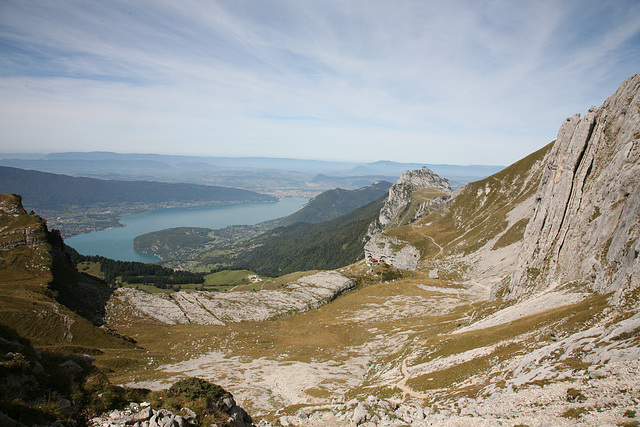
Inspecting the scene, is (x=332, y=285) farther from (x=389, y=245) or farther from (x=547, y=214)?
(x=547, y=214)

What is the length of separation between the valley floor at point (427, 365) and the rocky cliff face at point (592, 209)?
518cm

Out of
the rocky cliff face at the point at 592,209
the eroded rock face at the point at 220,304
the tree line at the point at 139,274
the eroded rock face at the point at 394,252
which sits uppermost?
the rocky cliff face at the point at 592,209

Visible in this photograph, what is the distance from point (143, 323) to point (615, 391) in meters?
85.8

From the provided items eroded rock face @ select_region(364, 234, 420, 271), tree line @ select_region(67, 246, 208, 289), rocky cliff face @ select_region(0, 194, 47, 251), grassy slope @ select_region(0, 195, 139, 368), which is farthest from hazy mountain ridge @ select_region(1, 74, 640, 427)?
tree line @ select_region(67, 246, 208, 289)

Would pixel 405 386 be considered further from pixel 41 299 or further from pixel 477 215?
pixel 477 215

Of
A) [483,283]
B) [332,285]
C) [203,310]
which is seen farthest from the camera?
[332,285]

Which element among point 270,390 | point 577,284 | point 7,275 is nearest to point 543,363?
point 577,284

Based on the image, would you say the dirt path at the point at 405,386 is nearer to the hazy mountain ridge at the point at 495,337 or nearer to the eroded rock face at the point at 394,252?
the hazy mountain ridge at the point at 495,337

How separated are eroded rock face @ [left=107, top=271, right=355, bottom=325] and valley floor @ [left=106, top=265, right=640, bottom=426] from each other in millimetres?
6658

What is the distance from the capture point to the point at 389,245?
155000 mm

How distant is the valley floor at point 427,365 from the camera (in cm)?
2116

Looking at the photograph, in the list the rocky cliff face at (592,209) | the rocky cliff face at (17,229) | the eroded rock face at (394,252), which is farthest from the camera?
the eroded rock face at (394,252)

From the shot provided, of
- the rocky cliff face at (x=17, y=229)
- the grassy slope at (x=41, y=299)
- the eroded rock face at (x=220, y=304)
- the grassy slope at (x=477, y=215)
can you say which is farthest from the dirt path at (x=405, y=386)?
the rocky cliff face at (x=17, y=229)

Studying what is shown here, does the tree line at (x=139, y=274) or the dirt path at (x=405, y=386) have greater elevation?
the dirt path at (x=405, y=386)
